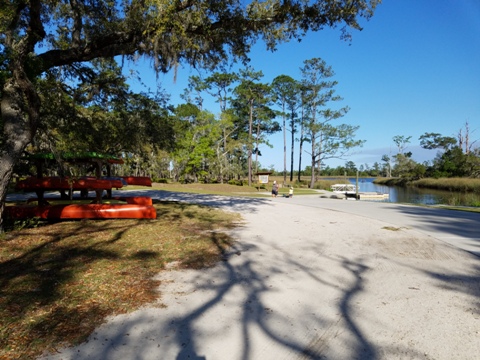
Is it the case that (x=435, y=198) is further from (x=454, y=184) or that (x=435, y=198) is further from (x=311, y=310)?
(x=311, y=310)

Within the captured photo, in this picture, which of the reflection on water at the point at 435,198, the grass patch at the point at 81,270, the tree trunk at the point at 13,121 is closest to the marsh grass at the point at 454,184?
the reflection on water at the point at 435,198

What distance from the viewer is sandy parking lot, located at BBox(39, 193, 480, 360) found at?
2746 mm

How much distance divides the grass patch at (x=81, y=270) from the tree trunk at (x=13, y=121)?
142cm

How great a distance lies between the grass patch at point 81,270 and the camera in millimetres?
3021

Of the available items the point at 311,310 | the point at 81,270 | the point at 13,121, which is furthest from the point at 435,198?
the point at 13,121

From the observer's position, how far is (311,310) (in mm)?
3545

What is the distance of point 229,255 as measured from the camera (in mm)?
5844

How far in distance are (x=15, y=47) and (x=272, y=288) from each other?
23.8 ft

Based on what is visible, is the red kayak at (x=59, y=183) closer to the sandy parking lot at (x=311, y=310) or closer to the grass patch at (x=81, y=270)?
the grass patch at (x=81, y=270)

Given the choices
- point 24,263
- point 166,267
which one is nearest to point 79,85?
point 24,263

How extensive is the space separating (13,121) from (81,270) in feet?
13.7

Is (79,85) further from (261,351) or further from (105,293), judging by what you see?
(261,351)

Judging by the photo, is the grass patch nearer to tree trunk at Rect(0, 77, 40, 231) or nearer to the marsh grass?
tree trunk at Rect(0, 77, 40, 231)

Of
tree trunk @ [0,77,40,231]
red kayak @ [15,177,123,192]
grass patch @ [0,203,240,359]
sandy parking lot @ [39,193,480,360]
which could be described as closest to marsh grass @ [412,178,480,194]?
sandy parking lot @ [39,193,480,360]
